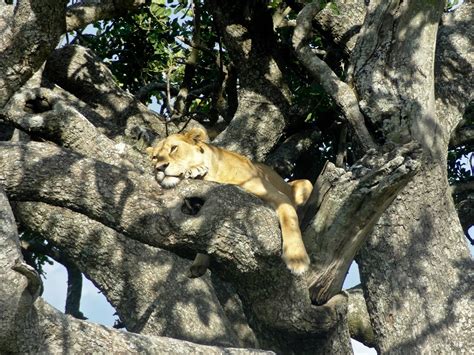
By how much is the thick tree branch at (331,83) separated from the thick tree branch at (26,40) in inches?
82.7

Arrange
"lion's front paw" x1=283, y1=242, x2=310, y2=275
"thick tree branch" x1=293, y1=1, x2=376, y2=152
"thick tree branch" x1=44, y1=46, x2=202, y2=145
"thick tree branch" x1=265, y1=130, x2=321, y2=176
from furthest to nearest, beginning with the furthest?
"thick tree branch" x1=44, y1=46, x2=202, y2=145
"thick tree branch" x1=265, y1=130, x2=321, y2=176
"thick tree branch" x1=293, y1=1, x2=376, y2=152
"lion's front paw" x1=283, y1=242, x2=310, y2=275

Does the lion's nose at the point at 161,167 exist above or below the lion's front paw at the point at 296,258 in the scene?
above

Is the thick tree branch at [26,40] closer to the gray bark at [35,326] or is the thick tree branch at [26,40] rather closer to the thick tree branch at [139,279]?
the thick tree branch at [139,279]

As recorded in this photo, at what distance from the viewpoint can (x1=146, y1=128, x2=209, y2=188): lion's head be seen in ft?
24.9

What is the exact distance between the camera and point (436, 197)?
7.79 meters

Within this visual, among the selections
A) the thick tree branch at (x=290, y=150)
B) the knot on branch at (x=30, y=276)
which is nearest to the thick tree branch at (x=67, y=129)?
the thick tree branch at (x=290, y=150)

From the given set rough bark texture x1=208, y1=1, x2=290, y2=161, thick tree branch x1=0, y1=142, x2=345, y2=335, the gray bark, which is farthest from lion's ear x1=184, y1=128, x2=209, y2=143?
the gray bark

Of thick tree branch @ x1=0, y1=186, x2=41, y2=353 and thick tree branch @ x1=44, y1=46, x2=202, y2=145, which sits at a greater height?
thick tree branch @ x1=0, y1=186, x2=41, y2=353

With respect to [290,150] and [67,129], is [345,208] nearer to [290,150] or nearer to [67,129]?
[67,129]

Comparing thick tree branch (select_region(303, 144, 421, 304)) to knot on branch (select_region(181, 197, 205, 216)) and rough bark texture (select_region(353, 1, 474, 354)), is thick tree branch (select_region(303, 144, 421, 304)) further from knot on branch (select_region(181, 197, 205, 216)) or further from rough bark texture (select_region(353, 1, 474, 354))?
knot on branch (select_region(181, 197, 205, 216))

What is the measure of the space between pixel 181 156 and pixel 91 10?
275cm

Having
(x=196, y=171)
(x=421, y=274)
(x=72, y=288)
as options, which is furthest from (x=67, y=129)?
(x=72, y=288)

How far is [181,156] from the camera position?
26.3 feet

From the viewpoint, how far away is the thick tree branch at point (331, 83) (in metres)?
7.82
